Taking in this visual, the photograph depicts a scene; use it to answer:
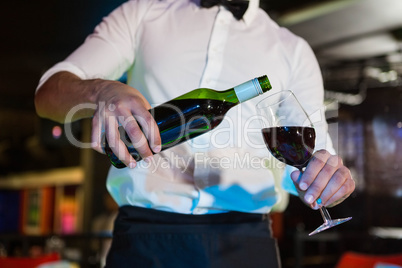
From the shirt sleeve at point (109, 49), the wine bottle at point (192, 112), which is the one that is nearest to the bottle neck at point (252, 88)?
the wine bottle at point (192, 112)

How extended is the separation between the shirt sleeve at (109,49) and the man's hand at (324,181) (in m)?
0.57

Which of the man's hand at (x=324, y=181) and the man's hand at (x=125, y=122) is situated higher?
the man's hand at (x=125, y=122)

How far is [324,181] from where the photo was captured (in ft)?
2.83

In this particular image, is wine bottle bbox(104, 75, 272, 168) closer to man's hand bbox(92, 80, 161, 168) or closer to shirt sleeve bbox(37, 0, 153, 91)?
man's hand bbox(92, 80, 161, 168)

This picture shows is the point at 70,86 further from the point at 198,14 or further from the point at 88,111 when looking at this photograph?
the point at 198,14

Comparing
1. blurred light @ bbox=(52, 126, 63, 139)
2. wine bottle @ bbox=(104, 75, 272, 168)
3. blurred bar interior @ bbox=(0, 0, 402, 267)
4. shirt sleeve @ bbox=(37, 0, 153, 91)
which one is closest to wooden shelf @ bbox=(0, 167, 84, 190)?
blurred bar interior @ bbox=(0, 0, 402, 267)

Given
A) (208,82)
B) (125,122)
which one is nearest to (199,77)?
(208,82)

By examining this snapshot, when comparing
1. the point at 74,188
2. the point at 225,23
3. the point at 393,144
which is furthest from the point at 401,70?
the point at 74,188

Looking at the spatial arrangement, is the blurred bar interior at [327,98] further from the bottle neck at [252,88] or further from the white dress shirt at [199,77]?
the bottle neck at [252,88]

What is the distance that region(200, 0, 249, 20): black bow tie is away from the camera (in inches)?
50.1

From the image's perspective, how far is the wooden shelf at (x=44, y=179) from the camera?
9984 millimetres

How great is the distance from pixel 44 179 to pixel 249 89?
1149 cm

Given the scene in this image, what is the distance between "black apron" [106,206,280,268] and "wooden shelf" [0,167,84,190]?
787 cm

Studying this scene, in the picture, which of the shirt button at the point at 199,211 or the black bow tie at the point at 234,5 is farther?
→ the black bow tie at the point at 234,5
